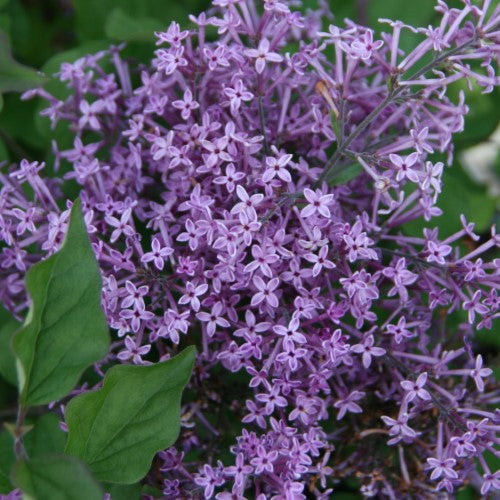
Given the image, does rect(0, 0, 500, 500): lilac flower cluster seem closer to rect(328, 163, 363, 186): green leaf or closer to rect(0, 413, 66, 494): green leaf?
rect(328, 163, 363, 186): green leaf

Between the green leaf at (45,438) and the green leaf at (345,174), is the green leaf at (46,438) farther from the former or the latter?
the green leaf at (345,174)

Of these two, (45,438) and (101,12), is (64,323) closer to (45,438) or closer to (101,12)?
(45,438)

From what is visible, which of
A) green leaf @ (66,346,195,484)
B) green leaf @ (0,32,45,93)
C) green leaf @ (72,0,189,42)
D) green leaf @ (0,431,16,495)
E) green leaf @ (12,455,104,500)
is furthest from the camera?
green leaf @ (72,0,189,42)

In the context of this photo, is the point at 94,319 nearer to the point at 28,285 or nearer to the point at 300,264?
the point at 28,285

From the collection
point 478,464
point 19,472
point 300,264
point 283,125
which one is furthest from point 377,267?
point 19,472

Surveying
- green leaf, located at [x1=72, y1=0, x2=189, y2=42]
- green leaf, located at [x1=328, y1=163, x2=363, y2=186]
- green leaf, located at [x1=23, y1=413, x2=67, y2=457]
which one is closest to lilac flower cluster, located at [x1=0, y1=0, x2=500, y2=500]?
green leaf, located at [x1=328, y1=163, x2=363, y2=186]

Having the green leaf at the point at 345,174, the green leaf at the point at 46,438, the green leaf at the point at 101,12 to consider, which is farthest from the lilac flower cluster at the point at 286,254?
the green leaf at the point at 101,12

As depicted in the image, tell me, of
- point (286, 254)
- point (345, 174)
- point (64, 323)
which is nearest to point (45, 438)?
point (64, 323)
